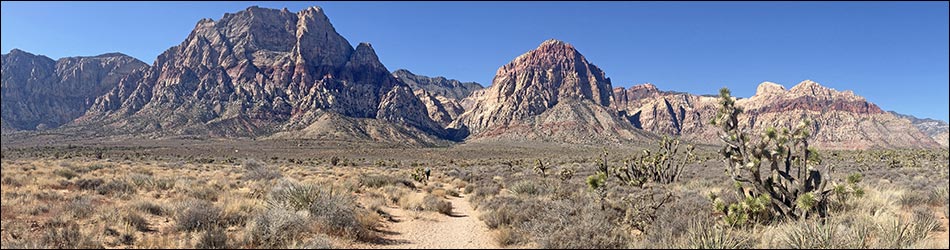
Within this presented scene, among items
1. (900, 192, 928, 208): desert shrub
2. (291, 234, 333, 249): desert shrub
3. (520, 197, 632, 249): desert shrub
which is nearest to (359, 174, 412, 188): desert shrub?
(520, 197, 632, 249): desert shrub

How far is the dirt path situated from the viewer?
31.8ft

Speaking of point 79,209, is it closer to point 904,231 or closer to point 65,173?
point 65,173

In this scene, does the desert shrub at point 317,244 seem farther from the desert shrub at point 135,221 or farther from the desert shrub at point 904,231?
the desert shrub at point 904,231

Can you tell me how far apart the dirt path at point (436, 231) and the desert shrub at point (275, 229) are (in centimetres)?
157

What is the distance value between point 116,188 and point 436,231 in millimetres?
13375

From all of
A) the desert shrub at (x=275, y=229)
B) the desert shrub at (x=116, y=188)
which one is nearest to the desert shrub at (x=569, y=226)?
the desert shrub at (x=275, y=229)

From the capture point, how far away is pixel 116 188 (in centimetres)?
1609

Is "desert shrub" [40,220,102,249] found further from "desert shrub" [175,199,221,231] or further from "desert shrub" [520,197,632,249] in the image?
"desert shrub" [520,197,632,249]

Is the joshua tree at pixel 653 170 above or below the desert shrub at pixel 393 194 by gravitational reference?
above

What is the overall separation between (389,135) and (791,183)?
16020 centimetres

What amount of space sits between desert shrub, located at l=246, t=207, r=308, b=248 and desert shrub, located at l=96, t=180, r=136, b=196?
32.3 feet

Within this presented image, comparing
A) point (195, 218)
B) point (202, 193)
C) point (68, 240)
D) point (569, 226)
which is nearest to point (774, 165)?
point (569, 226)

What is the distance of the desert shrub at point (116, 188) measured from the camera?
15.4 metres

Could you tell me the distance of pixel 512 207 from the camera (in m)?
13.0
